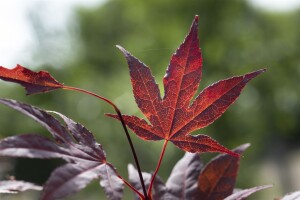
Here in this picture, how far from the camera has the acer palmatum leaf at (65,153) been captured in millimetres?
290

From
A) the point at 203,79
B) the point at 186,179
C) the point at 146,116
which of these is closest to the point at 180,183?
the point at 186,179

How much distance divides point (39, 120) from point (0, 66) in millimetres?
54

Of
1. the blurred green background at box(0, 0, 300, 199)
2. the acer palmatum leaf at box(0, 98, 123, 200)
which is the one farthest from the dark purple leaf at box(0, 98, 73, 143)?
the blurred green background at box(0, 0, 300, 199)

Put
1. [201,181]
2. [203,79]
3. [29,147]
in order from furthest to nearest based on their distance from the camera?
[203,79] < [201,181] < [29,147]

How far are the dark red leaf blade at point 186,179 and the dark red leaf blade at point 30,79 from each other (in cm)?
18

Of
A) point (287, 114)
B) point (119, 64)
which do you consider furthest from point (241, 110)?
point (119, 64)

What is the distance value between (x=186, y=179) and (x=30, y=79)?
210mm

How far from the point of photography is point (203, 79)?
680 cm

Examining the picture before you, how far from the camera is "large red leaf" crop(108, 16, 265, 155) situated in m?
0.36

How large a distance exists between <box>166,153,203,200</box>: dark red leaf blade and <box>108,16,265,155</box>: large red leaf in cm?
10

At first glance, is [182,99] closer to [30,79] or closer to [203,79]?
[30,79]

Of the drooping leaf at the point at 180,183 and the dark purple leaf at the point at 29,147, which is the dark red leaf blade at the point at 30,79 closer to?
the dark purple leaf at the point at 29,147

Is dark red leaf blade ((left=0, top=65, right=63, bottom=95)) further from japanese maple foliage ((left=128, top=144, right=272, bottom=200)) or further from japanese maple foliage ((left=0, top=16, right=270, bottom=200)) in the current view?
japanese maple foliage ((left=128, top=144, right=272, bottom=200))

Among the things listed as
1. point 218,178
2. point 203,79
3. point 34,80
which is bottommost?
point 218,178
